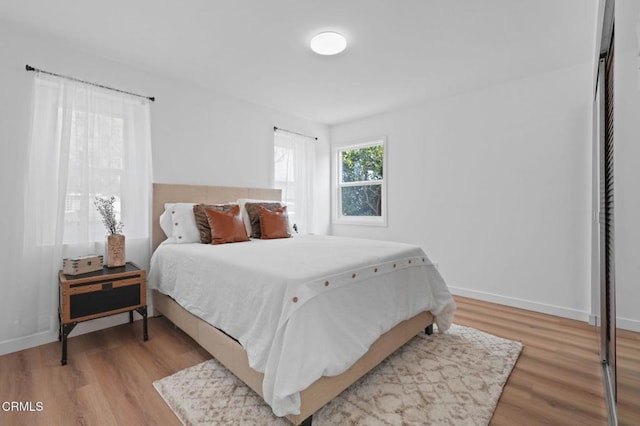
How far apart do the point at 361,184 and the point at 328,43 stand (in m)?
2.59

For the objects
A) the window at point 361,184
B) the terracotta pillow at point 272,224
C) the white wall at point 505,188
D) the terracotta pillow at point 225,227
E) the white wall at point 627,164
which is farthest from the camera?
the window at point 361,184

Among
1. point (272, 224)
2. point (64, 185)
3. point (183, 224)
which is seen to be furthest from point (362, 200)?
point (64, 185)

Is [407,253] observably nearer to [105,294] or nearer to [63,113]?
[105,294]

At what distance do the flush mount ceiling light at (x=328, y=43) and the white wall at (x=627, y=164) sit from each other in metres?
1.75

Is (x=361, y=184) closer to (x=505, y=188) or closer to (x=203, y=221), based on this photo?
(x=505, y=188)

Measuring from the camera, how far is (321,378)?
1.47m

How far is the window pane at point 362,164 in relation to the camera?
15.0ft

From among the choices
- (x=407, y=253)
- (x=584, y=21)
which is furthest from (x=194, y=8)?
(x=584, y=21)

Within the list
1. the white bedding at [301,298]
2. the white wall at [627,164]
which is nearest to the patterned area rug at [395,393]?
the white bedding at [301,298]

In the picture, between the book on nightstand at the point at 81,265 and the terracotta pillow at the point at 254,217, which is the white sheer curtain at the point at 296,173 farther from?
the book on nightstand at the point at 81,265

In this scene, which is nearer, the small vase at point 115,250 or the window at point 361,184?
the small vase at point 115,250

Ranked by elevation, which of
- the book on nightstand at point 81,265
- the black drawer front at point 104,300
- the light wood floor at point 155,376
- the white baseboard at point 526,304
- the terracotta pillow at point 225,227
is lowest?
the light wood floor at point 155,376

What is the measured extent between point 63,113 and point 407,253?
2951 mm

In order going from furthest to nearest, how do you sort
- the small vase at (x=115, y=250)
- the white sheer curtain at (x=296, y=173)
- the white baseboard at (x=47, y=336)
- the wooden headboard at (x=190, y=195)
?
the white sheer curtain at (x=296, y=173) < the wooden headboard at (x=190, y=195) < the small vase at (x=115, y=250) < the white baseboard at (x=47, y=336)
